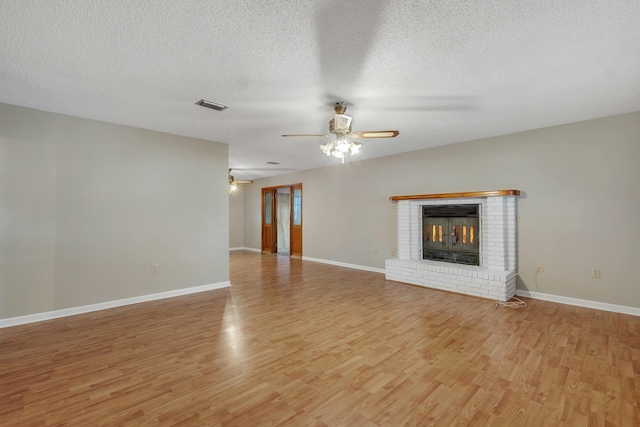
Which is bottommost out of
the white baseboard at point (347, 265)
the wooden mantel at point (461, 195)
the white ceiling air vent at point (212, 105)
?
the white baseboard at point (347, 265)

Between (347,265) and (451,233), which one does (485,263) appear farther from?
(347,265)

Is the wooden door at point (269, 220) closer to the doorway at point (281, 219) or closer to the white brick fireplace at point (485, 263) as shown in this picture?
the doorway at point (281, 219)

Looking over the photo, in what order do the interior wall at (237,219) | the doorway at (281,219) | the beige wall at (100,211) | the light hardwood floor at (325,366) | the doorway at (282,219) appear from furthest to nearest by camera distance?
the interior wall at (237,219)
the doorway at (282,219)
the doorway at (281,219)
the beige wall at (100,211)
the light hardwood floor at (325,366)

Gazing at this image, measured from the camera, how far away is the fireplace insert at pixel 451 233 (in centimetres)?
485

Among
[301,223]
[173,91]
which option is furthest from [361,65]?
[301,223]

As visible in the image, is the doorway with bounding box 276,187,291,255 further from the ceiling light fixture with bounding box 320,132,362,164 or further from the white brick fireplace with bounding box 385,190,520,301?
the ceiling light fixture with bounding box 320,132,362,164

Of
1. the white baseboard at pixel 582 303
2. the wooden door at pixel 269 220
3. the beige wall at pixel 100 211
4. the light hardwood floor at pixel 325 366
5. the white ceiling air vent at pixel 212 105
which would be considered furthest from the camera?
the wooden door at pixel 269 220

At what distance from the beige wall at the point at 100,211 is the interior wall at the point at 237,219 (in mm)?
5085

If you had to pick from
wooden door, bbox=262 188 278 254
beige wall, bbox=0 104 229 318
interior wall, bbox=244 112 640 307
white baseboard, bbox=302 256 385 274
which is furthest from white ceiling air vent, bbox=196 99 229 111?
wooden door, bbox=262 188 278 254

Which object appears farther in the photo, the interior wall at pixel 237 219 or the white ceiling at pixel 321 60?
the interior wall at pixel 237 219

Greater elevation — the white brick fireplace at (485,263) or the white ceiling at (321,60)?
the white ceiling at (321,60)

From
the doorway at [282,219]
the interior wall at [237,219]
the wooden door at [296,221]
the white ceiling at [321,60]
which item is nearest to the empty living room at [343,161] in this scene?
the white ceiling at [321,60]

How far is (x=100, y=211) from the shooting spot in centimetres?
380

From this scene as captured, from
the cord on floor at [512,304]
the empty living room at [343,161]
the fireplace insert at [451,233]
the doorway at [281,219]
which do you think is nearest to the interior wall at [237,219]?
the doorway at [281,219]
